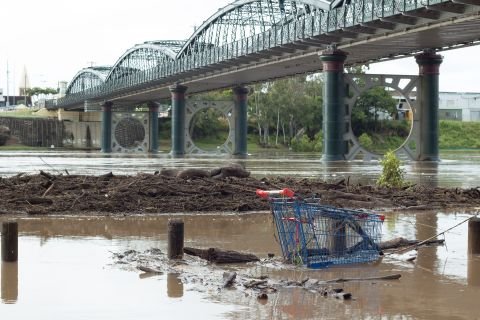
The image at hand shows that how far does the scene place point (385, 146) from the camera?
4599 inches

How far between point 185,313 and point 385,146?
109729mm

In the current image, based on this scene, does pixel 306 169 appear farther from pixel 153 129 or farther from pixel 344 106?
pixel 153 129

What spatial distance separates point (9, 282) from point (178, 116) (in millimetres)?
92485

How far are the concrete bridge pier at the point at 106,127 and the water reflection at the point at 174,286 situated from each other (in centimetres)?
11779

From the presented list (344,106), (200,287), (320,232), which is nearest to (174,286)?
(200,287)

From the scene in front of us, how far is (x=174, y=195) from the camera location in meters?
21.5

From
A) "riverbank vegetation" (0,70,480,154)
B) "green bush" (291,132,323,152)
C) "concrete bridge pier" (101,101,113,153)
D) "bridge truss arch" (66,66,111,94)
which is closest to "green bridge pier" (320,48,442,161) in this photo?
"riverbank vegetation" (0,70,480,154)

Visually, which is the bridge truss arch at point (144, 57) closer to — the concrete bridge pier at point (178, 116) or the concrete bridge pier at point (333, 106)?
the concrete bridge pier at point (178, 116)

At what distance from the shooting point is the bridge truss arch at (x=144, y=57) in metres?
113

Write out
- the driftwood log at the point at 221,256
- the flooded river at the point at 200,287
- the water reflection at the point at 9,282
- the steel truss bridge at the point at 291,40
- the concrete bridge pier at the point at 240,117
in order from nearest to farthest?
the flooded river at the point at 200,287, the water reflection at the point at 9,282, the driftwood log at the point at 221,256, the steel truss bridge at the point at 291,40, the concrete bridge pier at the point at 240,117

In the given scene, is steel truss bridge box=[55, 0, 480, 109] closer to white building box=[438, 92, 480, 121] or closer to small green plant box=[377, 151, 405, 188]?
small green plant box=[377, 151, 405, 188]

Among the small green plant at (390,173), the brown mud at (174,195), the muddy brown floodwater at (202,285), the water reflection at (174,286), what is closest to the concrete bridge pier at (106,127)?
the small green plant at (390,173)

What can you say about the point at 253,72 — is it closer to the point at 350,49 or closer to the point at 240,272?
the point at 350,49

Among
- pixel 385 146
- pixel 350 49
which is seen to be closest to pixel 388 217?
pixel 350 49
